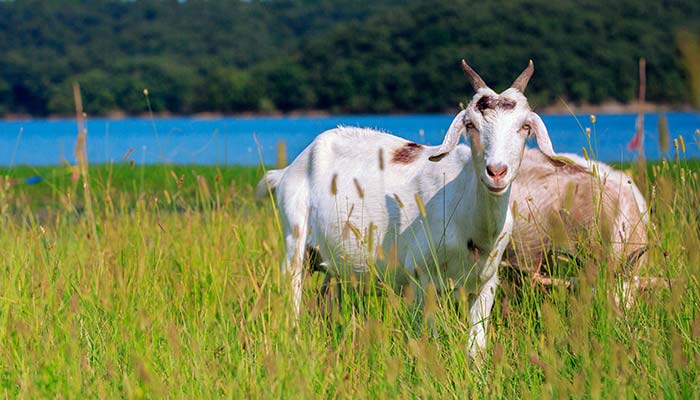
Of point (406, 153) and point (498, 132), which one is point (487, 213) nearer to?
point (498, 132)

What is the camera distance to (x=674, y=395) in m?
2.41

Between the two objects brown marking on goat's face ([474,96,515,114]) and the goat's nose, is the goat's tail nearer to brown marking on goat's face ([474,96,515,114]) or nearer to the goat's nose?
brown marking on goat's face ([474,96,515,114])

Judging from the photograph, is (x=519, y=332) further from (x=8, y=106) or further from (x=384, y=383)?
(x=8, y=106)

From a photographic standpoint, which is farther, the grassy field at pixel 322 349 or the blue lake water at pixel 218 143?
the blue lake water at pixel 218 143

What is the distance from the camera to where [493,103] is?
329 centimetres

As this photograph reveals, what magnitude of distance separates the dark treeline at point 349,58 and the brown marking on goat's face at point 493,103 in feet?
125

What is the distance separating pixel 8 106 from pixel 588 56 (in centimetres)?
4083

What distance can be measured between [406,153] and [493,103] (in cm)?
113

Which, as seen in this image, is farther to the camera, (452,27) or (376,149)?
(452,27)

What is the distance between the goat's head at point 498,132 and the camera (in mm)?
3119

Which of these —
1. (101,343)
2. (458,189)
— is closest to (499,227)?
(458,189)

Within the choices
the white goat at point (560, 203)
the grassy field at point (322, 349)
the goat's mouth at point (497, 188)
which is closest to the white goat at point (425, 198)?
the goat's mouth at point (497, 188)

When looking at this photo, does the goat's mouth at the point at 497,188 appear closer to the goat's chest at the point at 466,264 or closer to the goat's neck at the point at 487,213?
the goat's neck at the point at 487,213

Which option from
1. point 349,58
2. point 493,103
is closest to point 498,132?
point 493,103
